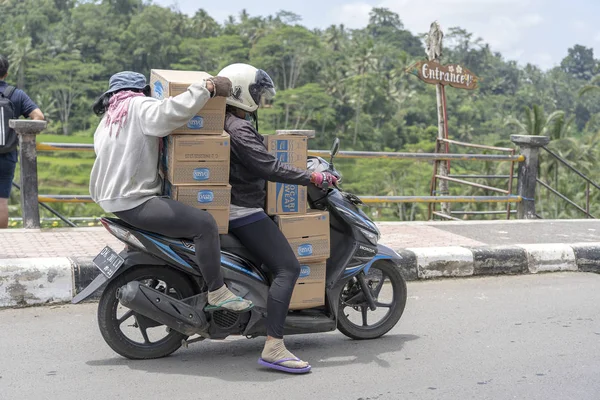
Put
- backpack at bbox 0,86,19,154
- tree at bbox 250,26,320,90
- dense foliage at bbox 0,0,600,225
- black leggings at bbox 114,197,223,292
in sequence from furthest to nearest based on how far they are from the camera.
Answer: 1. tree at bbox 250,26,320,90
2. dense foliage at bbox 0,0,600,225
3. backpack at bbox 0,86,19,154
4. black leggings at bbox 114,197,223,292

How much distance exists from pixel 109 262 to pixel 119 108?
79 cm

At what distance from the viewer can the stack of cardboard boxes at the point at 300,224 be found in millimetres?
4242

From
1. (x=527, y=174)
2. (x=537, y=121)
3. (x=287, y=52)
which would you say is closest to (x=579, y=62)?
(x=287, y=52)

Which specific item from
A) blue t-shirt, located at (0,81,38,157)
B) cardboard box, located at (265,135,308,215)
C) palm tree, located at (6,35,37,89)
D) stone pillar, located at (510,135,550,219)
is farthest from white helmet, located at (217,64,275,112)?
palm tree, located at (6,35,37,89)

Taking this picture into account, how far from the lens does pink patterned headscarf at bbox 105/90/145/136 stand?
3866 mm

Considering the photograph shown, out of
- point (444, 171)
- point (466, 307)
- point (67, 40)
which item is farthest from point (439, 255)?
point (67, 40)

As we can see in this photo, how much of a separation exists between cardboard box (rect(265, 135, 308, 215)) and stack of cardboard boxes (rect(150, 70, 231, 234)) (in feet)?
1.05

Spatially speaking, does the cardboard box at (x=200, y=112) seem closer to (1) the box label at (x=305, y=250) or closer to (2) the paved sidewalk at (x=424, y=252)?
(1) the box label at (x=305, y=250)

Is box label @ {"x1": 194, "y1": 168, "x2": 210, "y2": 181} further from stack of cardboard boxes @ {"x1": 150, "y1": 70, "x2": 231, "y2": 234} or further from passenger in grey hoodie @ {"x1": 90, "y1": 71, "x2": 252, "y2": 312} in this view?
passenger in grey hoodie @ {"x1": 90, "y1": 71, "x2": 252, "y2": 312}

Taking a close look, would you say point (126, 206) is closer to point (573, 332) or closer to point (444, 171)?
point (573, 332)

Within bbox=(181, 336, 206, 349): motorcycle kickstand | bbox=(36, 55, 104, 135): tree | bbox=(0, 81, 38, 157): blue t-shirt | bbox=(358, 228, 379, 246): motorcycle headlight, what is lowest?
bbox=(181, 336, 206, 349): motorcycle kickstand

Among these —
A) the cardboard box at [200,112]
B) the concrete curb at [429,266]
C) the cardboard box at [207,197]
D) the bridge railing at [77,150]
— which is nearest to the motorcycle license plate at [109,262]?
the cardboard box at [207,197]

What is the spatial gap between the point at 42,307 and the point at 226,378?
1932 mm

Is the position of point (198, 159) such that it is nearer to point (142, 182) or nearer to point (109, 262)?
point (142, 182)
